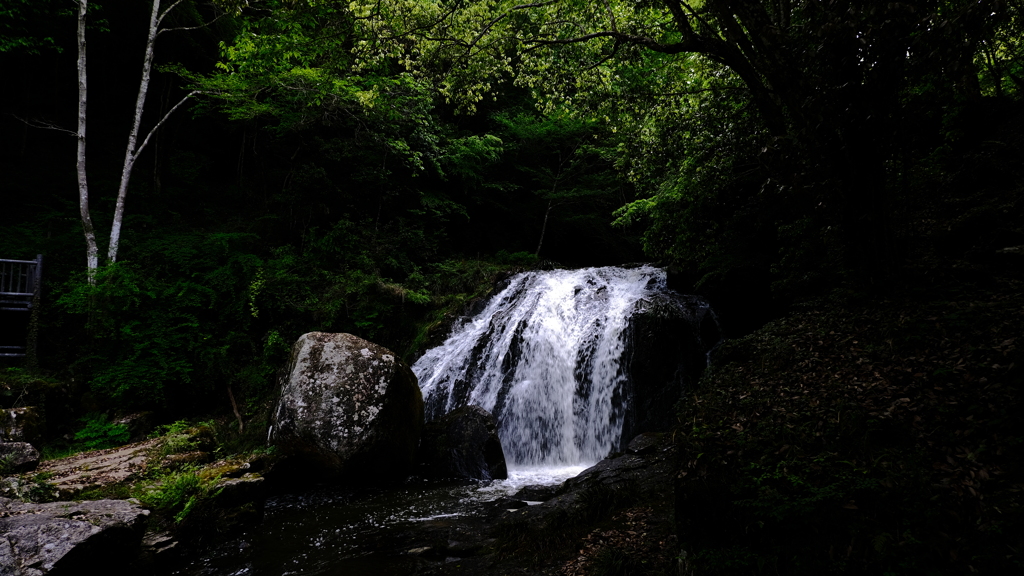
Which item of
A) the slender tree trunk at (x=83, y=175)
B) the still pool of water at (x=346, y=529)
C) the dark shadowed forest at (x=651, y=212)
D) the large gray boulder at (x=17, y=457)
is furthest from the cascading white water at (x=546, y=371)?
the slender tree trunk at (x=83, y=175)

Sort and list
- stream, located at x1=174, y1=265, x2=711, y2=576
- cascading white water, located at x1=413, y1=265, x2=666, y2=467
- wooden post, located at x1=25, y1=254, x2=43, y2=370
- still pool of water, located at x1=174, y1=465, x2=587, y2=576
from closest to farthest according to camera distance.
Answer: still pool of water, located at x1=174, y1=465, x2=587, y2=576
stream, located at x1=174, y1=265, x2=711, y2=576
wooden post, located at x1=25, y1=254, x2=43, y2=370
cascading white water, located at x1=413, y1=265, x2=666, y2=467

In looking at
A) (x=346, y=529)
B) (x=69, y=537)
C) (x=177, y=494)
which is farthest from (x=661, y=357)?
(x=69, y=537)

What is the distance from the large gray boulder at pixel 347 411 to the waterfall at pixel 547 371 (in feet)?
7.15

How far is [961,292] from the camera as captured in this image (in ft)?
16.6

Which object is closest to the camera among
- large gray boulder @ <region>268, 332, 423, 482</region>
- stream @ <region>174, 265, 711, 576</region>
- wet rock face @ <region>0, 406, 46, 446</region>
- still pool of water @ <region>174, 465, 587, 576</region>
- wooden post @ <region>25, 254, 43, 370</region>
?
still pool of water @ <region>174, 465, 587, 576</region>

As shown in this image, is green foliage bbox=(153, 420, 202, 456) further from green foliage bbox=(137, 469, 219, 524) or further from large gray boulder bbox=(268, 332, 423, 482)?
green foliage bbox=(137, 469, 219, 524)

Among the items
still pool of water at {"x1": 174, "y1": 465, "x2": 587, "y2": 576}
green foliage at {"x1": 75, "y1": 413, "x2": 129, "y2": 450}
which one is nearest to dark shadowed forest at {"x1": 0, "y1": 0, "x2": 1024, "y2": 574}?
green foliage at {"x1": 75, "y1": 413, "x2": 129, "y2": 450}

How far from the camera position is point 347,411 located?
7.73 metres

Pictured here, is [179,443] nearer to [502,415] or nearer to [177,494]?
[177,494]

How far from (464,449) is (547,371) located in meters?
2.88

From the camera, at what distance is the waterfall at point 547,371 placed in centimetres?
960

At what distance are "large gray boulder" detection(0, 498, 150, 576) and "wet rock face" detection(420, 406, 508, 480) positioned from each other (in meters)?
4.65

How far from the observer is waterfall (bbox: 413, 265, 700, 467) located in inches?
378

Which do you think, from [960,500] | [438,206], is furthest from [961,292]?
[438,206]
